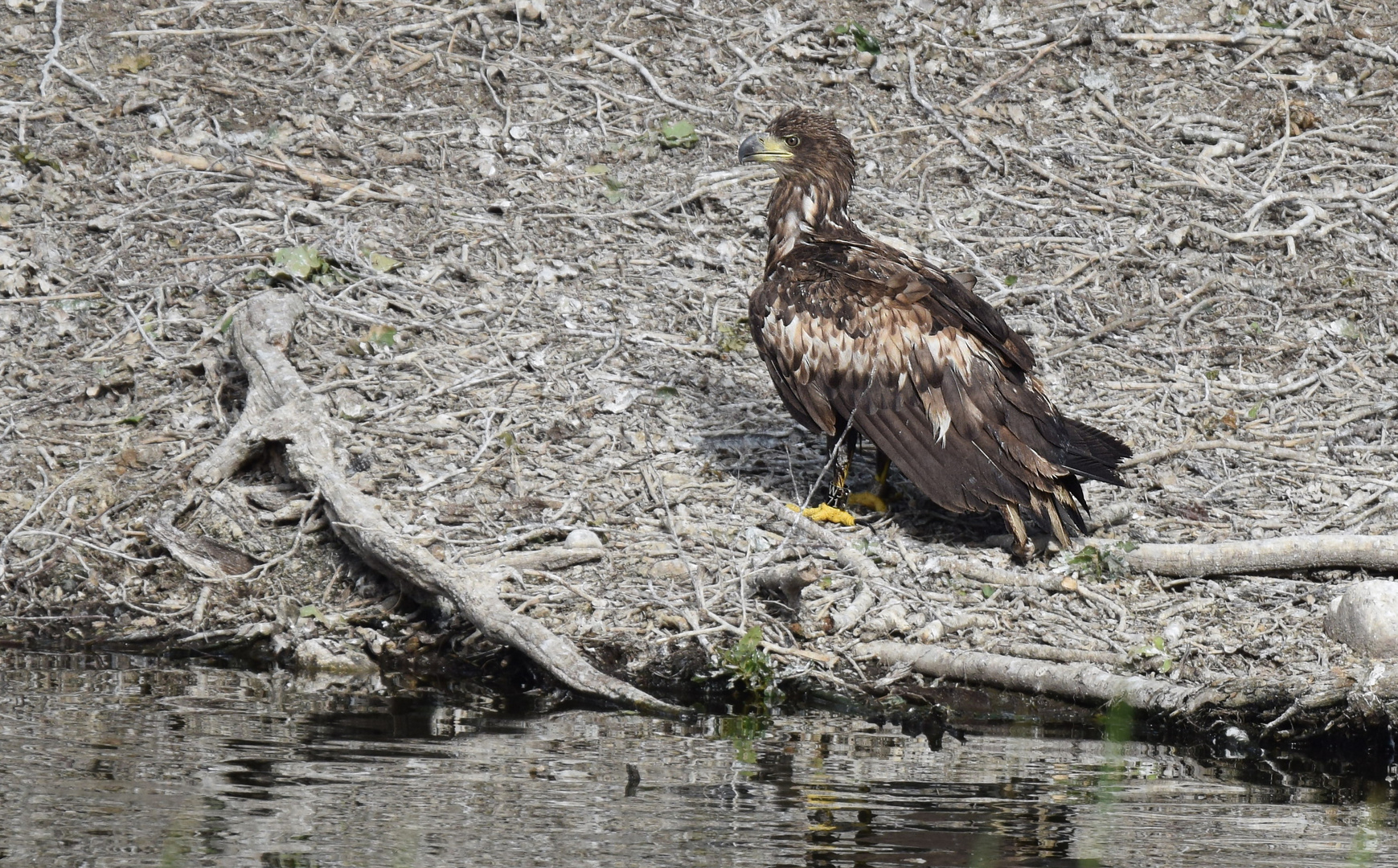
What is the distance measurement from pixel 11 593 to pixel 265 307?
84.4 inches

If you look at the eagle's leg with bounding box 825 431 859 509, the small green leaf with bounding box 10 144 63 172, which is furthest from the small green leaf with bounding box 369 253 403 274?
the eagle's leg with bounding box 825 431 859 509

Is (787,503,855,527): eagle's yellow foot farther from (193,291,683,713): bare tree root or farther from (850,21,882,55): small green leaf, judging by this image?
(850,21,882,55): small green leaf

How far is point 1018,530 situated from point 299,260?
15.3 ft

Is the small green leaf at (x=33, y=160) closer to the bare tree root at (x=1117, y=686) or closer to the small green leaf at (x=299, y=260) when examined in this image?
the small green leaf at (x=299, y=260)

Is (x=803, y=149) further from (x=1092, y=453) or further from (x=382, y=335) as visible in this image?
(x=382, y=335)

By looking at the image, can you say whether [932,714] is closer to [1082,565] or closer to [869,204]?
[1082,565]

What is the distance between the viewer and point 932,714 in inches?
221

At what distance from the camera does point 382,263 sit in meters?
9.32

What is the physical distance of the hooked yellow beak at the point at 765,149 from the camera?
25.2 feet

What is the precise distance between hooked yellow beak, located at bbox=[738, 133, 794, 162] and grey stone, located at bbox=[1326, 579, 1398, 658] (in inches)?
133

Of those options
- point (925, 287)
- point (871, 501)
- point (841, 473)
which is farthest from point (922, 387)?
point (871, 501)

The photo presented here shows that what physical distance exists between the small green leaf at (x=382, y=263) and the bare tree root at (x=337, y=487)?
2.23ft

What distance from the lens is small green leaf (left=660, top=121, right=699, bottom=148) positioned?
11070 mm

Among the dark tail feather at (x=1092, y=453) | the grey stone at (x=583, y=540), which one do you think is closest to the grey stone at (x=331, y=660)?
the grey stone at (x=583, y=540)
